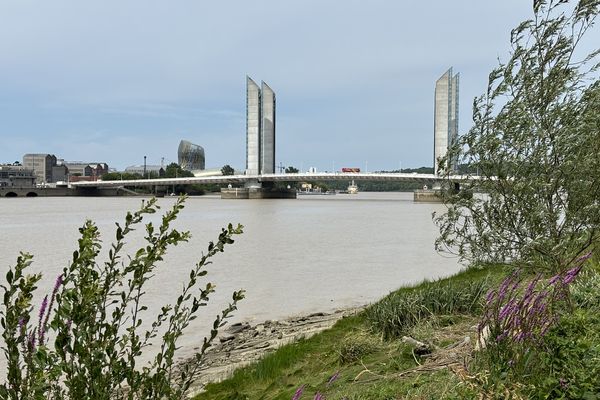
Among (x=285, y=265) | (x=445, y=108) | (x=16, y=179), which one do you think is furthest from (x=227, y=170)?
(x=285, y=265)

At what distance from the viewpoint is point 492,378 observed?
2.98m

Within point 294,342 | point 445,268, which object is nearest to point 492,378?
point 294,342

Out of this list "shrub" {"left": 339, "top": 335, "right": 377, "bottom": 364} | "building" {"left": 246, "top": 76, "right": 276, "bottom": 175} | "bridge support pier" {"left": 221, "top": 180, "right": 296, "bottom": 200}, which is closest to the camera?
"shrub" {"left": 339, "top": 335, "right": 377, "bottom": 364}

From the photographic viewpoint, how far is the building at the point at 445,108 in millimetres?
83438

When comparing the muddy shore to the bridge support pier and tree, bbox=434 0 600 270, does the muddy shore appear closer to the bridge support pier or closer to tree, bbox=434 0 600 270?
tree, bbox=434 0 600 270

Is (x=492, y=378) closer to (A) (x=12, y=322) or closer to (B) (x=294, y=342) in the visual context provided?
(A) (x=12, y=322)

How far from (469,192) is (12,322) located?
481cm

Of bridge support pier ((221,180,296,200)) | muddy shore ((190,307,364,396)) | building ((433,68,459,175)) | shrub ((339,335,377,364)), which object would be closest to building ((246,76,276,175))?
bridge support pier ((221,180,296,200))

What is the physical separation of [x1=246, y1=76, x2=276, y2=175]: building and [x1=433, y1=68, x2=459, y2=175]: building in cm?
2839

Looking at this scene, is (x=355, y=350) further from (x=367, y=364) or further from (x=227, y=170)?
(x=227, y=170)

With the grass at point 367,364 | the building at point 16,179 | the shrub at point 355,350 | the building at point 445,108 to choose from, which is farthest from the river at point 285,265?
the building at point 16,179

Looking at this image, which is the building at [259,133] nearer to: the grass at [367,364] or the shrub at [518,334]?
the grass at [367,364]

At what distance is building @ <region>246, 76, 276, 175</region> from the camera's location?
94938 mm

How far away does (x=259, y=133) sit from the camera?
95188 mm
